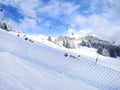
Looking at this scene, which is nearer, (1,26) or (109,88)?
(109,88)

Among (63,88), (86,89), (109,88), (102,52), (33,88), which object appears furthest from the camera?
(102,52)

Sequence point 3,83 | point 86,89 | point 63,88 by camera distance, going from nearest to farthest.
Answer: point 3,83 → point 63,88 → point 86,89

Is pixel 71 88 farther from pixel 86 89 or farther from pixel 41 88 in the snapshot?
pixel 41 88

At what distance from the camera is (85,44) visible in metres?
138

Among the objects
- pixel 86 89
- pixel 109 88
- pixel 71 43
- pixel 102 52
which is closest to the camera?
pixel 86 89

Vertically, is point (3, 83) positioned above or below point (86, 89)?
above

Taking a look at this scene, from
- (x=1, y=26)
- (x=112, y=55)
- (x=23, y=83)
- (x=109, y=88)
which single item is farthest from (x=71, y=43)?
(x=23, y=83)

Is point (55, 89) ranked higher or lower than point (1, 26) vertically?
lower

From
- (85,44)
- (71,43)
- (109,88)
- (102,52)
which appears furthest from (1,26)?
(85,44)

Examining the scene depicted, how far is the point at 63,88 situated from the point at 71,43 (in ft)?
217

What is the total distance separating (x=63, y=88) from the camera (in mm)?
5906

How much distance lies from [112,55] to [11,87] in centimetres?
8216

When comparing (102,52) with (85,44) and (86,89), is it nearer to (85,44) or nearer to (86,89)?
(85,44)

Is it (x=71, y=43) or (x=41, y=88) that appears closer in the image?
(x=41, y=88)
